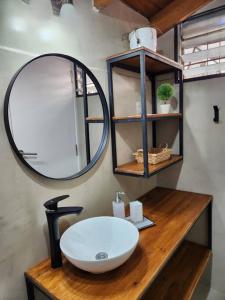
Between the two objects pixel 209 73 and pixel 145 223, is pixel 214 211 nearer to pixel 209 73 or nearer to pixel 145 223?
pixel 145 223

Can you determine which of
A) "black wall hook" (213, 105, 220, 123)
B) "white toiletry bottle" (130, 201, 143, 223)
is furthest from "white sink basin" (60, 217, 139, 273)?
"black wall hook" (213, 105, 220, 123)

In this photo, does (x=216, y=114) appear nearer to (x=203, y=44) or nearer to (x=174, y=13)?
(x=203, y=44)

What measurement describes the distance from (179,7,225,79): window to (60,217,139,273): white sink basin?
137 centimetres

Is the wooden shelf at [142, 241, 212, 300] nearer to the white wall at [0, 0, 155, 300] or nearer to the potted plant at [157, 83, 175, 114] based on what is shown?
the white wall at [0, 0, 155, 300]

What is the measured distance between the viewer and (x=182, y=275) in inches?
64.5

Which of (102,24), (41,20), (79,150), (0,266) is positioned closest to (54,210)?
(0,266)

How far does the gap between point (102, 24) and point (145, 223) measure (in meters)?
1.35

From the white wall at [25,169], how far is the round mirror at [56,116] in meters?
0.05

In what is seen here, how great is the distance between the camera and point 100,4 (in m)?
1.38

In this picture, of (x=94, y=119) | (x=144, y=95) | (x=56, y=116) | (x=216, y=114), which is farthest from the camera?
(x=216, y=114)

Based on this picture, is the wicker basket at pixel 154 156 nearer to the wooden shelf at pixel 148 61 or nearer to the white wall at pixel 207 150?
the white wall at pixel 207 150

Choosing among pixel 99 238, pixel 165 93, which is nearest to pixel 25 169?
pixel 99 238

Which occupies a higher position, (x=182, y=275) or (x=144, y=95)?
(x=144, y=95)

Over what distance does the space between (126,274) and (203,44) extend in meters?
1.77
